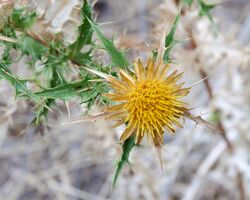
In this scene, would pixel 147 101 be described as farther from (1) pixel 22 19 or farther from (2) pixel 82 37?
(1) pixel 22 19

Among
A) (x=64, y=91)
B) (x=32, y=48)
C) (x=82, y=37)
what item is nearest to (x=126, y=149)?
(x=64, y=91)

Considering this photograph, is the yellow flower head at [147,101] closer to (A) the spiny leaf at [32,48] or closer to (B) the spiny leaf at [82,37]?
(B) the spiny leaf at [82,37]

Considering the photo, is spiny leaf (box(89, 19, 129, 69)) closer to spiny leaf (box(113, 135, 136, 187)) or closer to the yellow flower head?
the yellow flower head


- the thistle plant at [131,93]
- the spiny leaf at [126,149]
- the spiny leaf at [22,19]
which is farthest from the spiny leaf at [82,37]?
the spiny leaf at [126,149]

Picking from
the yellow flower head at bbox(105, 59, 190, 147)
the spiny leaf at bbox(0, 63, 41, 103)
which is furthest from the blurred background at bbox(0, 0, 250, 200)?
the yellow flower head at bbox(105, 59, 190, 147)

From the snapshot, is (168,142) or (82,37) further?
(168,142)

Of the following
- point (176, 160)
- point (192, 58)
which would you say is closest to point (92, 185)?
point (176, 160)
